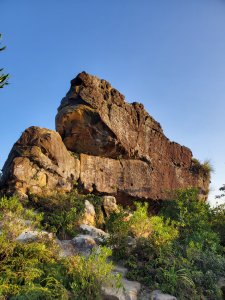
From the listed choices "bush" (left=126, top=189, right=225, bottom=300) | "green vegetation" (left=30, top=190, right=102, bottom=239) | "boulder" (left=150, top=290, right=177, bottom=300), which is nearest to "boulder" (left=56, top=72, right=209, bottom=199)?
"green vegetation" (left=30, top=190, right=102, bottom=239)

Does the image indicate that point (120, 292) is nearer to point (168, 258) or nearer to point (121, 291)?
point (121, 291)

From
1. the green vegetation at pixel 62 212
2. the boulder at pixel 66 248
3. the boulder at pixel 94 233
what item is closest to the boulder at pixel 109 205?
the green vegetation at pixel 62 212

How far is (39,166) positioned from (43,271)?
5.63 meters

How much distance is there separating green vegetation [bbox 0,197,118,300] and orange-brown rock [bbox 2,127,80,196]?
3092mm

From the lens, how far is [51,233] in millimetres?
9539

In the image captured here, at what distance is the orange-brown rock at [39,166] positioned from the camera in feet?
38.9

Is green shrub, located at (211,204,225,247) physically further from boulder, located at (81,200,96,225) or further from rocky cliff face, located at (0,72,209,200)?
boulder, located at (81,200,96,225)

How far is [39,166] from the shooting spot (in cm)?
1255

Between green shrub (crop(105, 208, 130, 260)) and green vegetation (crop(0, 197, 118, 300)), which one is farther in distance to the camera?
green shrub (crop(105, 208, 130, 260))

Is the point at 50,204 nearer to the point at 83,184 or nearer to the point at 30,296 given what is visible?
the point at 83,184

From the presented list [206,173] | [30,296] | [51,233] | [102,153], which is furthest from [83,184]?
[206,173]

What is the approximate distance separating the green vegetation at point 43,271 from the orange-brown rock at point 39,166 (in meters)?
3.09

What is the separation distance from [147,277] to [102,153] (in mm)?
7722

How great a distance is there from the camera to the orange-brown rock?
11.9 meters
